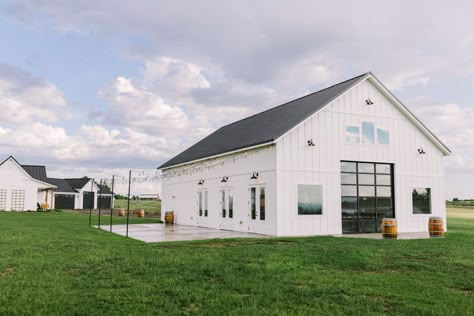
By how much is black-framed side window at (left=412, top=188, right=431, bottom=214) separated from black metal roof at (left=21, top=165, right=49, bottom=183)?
4018 cm

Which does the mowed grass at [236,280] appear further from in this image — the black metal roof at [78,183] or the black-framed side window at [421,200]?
the black metal roof at [78,183]

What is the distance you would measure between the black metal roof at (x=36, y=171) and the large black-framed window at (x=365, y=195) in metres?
38.8

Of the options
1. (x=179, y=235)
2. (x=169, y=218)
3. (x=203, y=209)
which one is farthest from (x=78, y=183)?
(x=179, y=235)

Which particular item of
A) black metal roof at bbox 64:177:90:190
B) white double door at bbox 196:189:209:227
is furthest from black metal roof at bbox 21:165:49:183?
white double door at bbox 196:189:209:227

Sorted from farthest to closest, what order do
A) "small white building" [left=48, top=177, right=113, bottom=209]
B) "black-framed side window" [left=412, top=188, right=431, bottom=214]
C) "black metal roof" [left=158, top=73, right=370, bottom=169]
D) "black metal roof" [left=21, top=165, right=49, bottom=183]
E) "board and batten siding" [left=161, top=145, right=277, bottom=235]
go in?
"small white building" [left=48, top=177, right=113, bottom=209] < "black metal roof" [left=21, top=165, right=49, bottom=183] < "black-framed side window" [left=412, top=188, right=431, bottom=214] < "black metal roof" [left=158, top=73, right=370, bottom=169] < "board and batten siding" [left=161, top=145, right=277, bottom=235]

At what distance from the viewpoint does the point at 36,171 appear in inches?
1945

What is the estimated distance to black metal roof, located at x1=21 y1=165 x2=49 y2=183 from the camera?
159 ft

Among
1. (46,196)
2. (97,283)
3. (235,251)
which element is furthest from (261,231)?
(46,196)

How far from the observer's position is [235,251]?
1173cm

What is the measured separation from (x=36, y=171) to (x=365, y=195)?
133ft

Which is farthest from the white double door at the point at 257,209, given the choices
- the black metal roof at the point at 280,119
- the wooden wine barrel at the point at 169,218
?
the wooden wine barrel at the point at 169,218

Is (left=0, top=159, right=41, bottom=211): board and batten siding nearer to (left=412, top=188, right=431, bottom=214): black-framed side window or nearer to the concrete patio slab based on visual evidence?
the concrete patio slab

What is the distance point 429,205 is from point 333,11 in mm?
11392

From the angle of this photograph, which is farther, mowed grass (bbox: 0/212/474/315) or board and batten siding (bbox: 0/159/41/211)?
board and batten siding (bbox: 0/159/41/211)
